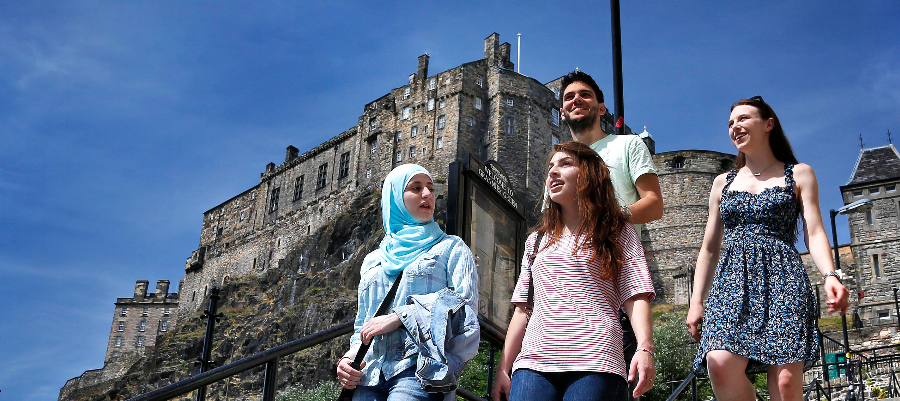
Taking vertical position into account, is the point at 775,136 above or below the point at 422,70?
below

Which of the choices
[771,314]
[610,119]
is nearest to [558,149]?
[771,314]

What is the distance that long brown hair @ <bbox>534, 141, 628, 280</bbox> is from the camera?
351cm

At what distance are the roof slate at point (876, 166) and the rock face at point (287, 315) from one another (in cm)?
3135

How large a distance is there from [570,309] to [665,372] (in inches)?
951

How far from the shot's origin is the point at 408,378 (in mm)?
3482

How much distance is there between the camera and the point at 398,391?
11.3ft

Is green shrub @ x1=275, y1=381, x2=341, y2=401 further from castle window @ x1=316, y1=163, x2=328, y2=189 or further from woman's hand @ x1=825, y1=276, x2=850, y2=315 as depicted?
castle window @ x1=316, y1=163, x2=328, y2=189

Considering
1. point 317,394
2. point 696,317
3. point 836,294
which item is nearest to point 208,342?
point 696,317

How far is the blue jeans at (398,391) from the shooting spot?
134 inches

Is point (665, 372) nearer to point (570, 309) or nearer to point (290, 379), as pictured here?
point (290, 379)

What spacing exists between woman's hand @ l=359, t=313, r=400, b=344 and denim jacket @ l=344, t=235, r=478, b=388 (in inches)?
1.9

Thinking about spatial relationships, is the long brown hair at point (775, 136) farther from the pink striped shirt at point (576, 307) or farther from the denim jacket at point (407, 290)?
the denim jacket at point (407, 290)

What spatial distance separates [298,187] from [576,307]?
61.7m

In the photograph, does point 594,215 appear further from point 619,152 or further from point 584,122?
point 584,122
